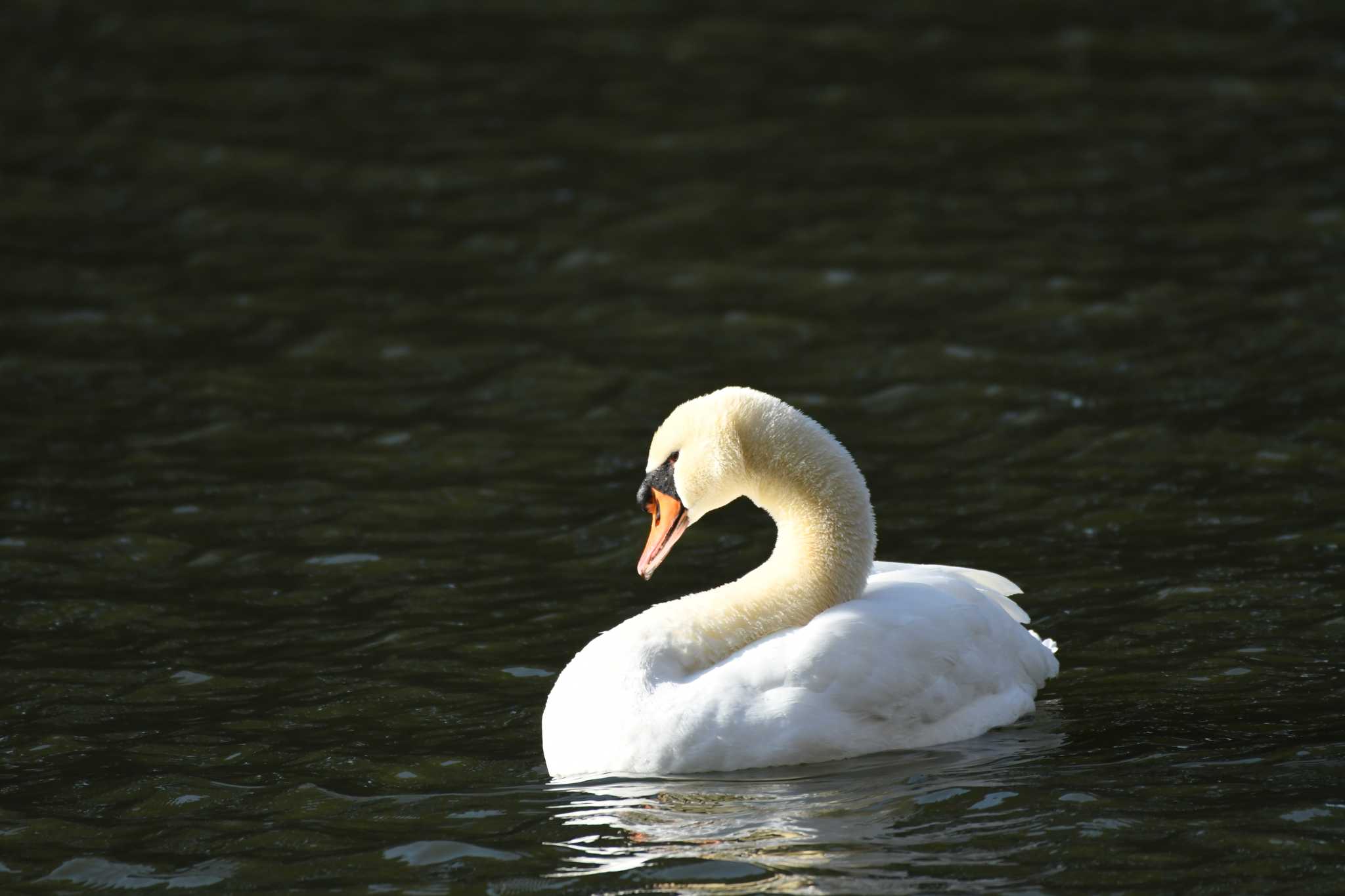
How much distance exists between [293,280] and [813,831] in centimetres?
846

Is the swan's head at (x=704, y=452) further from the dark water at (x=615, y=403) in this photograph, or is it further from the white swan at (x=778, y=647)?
the dark water at (x=615, y=403)

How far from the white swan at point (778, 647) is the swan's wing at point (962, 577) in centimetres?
7

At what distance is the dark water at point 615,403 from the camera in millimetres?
6648

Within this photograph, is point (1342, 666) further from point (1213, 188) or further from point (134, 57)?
point (134, 57)

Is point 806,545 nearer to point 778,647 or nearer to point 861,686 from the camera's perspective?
point 778,647

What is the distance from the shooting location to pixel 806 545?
727 cm

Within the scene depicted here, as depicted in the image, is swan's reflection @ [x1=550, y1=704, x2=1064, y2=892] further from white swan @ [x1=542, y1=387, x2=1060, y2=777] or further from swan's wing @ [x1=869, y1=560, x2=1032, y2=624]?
swan's wing @ [x1=869, y1=560, x2=1032, y2=624]

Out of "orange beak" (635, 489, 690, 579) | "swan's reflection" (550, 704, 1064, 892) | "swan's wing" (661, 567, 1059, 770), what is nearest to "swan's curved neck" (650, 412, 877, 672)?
"swan's wing" (661, 567, 1059, 770)

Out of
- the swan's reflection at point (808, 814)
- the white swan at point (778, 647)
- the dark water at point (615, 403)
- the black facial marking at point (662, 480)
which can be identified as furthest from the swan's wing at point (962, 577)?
the black facial marking at point (662, 480)

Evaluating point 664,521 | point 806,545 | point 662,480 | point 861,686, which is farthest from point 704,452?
point 861,686

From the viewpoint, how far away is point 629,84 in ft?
58.6

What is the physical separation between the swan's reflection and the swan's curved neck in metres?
0.60

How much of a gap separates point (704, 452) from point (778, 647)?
30.2 inches

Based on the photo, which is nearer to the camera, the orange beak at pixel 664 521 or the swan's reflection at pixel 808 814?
the swan's reflection at pixel 808 814
